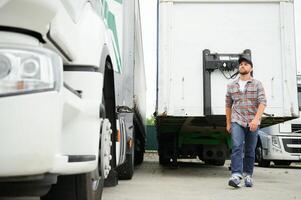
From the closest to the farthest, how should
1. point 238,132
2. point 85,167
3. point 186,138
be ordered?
point 85,167, point 238,132, point 186,138

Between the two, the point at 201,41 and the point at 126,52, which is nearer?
the point at 126,52

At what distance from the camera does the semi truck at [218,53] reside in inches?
316

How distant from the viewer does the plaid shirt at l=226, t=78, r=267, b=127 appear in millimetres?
6863

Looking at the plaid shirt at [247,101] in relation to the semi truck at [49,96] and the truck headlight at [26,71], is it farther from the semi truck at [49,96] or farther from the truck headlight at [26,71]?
the truck headlight at [26,71]

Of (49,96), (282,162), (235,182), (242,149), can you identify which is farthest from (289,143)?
(49,96)

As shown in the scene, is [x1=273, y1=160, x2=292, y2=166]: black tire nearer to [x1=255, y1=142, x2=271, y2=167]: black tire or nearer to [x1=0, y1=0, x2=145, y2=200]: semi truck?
[x1=255, y1=142, x2=271, y2=167]: black tire

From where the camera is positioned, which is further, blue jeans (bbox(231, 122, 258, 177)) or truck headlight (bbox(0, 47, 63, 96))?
blue jeans (bbox(231, 122, 258, 177))

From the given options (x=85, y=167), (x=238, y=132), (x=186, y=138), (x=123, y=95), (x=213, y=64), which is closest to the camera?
(x=85, y=167)

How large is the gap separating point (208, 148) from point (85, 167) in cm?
795

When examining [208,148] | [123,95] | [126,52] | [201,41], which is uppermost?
[201,41]

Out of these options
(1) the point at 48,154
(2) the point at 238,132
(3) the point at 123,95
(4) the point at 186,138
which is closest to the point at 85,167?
(1) the point at 48,154

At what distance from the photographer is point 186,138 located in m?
10.3

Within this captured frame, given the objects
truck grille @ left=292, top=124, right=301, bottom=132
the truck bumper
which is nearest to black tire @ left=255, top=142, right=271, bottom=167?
truck grille @ left=292, top=124, right=301, bottom=132

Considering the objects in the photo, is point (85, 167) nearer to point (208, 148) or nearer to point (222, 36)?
point (222, 36)
